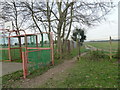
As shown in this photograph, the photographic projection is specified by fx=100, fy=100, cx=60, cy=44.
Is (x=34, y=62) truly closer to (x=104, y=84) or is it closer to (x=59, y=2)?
(x=104, y=84)

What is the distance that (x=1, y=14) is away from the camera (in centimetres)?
957

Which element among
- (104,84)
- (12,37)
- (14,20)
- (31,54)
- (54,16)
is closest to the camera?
(104,84)

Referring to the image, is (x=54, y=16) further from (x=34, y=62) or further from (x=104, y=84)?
(x=104, y=84)

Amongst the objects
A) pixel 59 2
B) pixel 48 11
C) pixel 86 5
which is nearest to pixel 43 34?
pixel 48 11

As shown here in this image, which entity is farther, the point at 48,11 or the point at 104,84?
the point at 48,11

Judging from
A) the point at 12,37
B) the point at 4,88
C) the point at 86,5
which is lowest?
the point at 4,88

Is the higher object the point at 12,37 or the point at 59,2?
the point at 59,2

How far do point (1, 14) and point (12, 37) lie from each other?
8.62 ft

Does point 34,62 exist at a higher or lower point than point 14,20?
lower

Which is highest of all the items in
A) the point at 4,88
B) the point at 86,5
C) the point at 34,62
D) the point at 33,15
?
the point at 86,5

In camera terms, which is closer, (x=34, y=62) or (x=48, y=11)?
(x=34, y=62)

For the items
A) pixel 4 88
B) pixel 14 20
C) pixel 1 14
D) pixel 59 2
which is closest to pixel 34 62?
pixel 4 88

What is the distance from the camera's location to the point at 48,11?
9.35 meters

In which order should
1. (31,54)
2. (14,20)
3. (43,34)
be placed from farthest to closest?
(14,20), (43,34), (31,54)
